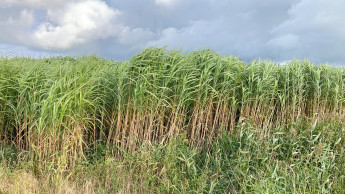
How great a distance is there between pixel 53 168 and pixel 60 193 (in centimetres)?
53

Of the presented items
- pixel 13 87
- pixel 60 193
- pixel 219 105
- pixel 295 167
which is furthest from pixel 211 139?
pixel 13 87

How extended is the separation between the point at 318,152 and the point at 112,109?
3.20m

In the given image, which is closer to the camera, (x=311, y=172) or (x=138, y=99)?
(x=311, y=172)

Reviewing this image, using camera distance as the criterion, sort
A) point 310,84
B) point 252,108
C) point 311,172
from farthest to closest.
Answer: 1. point 310,84
2. point 252,108
3. point 311,172

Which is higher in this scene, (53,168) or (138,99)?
(138,99)

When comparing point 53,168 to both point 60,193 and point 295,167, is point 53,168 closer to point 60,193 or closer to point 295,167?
point 60,193

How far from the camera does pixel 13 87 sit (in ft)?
15.9

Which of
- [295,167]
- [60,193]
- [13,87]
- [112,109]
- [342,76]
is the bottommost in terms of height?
[60,193]

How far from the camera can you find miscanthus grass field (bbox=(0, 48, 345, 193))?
377 centimetres

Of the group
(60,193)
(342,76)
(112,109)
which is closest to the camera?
(60,193)

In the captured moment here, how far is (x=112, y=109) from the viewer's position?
476 cm

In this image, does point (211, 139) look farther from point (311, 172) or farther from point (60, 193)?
point (60, 193)

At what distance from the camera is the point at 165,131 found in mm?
4633

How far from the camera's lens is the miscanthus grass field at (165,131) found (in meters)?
3.77
